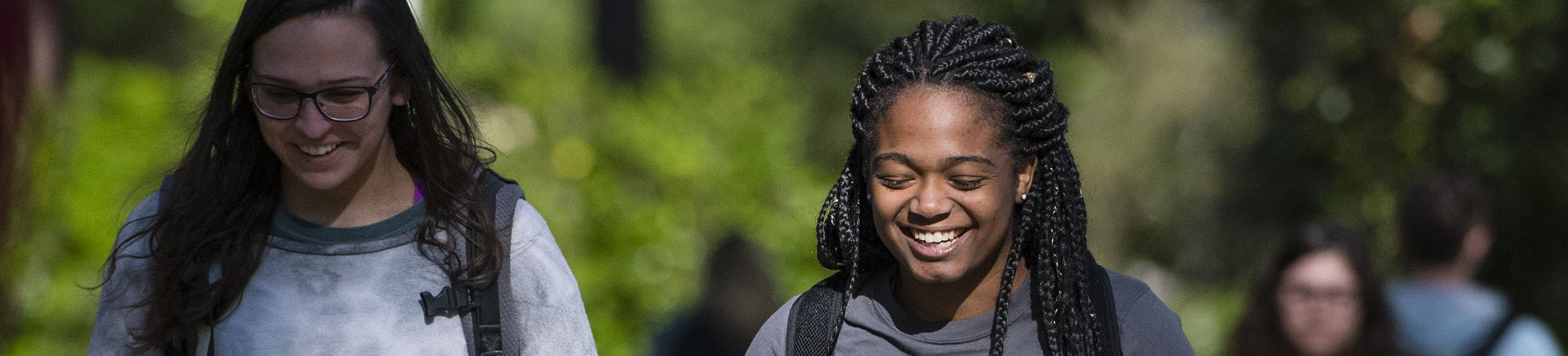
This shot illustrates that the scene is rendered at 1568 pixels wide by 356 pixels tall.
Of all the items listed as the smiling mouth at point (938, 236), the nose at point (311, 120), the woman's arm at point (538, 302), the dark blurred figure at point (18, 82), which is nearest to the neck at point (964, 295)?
the smiling mouth at point (938, 236)

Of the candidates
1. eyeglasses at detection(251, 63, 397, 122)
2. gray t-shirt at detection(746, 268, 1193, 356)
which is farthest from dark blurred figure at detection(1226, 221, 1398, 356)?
eyeglasses at detection(251, 63, 397, 122)

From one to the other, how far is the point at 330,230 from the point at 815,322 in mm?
871

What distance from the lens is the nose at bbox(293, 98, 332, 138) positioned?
232cm

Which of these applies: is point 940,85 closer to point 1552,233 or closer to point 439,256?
point 439,256

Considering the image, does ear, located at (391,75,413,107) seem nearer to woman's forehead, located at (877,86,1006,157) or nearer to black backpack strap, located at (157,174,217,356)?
black backpack strap, located at (157,174,217,356)

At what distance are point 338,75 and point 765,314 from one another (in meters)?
3.00

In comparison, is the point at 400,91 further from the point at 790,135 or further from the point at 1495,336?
the point at 790,135

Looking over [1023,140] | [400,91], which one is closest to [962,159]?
[1023,140]

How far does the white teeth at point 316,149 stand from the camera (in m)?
2.37

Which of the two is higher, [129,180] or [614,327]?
[129,180]

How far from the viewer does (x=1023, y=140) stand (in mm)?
2297

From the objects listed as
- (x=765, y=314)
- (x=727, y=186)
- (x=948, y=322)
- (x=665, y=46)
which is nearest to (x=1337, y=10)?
(x=727, y=186)

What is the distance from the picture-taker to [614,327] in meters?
5.88

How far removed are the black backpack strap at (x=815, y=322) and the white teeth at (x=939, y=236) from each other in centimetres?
23
